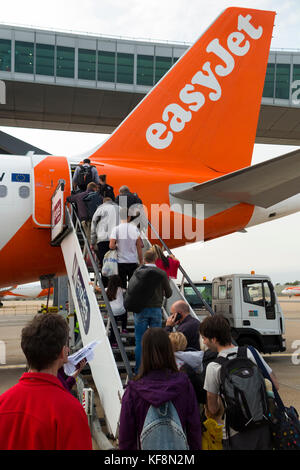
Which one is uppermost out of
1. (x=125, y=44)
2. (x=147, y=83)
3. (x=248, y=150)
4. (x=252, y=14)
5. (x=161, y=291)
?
(x=125, y=44)

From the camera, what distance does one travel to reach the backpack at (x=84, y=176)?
10.1 meters

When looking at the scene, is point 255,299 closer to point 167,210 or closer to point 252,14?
point 167,210

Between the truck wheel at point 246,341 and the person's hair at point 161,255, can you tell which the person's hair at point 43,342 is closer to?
the person's hair at point 161,255

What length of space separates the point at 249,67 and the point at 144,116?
3.63 metres

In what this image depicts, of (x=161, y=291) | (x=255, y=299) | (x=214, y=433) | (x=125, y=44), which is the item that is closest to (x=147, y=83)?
(x=125, y=44)

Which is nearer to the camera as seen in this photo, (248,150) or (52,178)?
(52,178)

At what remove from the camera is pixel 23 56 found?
31.9 m

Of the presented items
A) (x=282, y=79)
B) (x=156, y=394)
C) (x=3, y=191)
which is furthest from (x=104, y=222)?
(x=282, y=79)

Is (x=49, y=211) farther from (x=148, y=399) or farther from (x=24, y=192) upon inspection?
(x=148, y=399)

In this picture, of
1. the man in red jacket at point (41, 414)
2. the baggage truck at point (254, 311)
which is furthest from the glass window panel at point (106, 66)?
the man in red jacket at point (41, 414)

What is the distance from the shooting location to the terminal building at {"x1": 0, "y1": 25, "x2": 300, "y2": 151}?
105ft

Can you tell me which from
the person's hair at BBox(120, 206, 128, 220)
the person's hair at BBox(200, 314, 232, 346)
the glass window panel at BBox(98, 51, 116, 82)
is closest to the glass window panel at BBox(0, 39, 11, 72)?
the glass window panel at BBox(98, 51, 116, 82)

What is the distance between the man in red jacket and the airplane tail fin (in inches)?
410

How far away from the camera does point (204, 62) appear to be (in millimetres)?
13023
